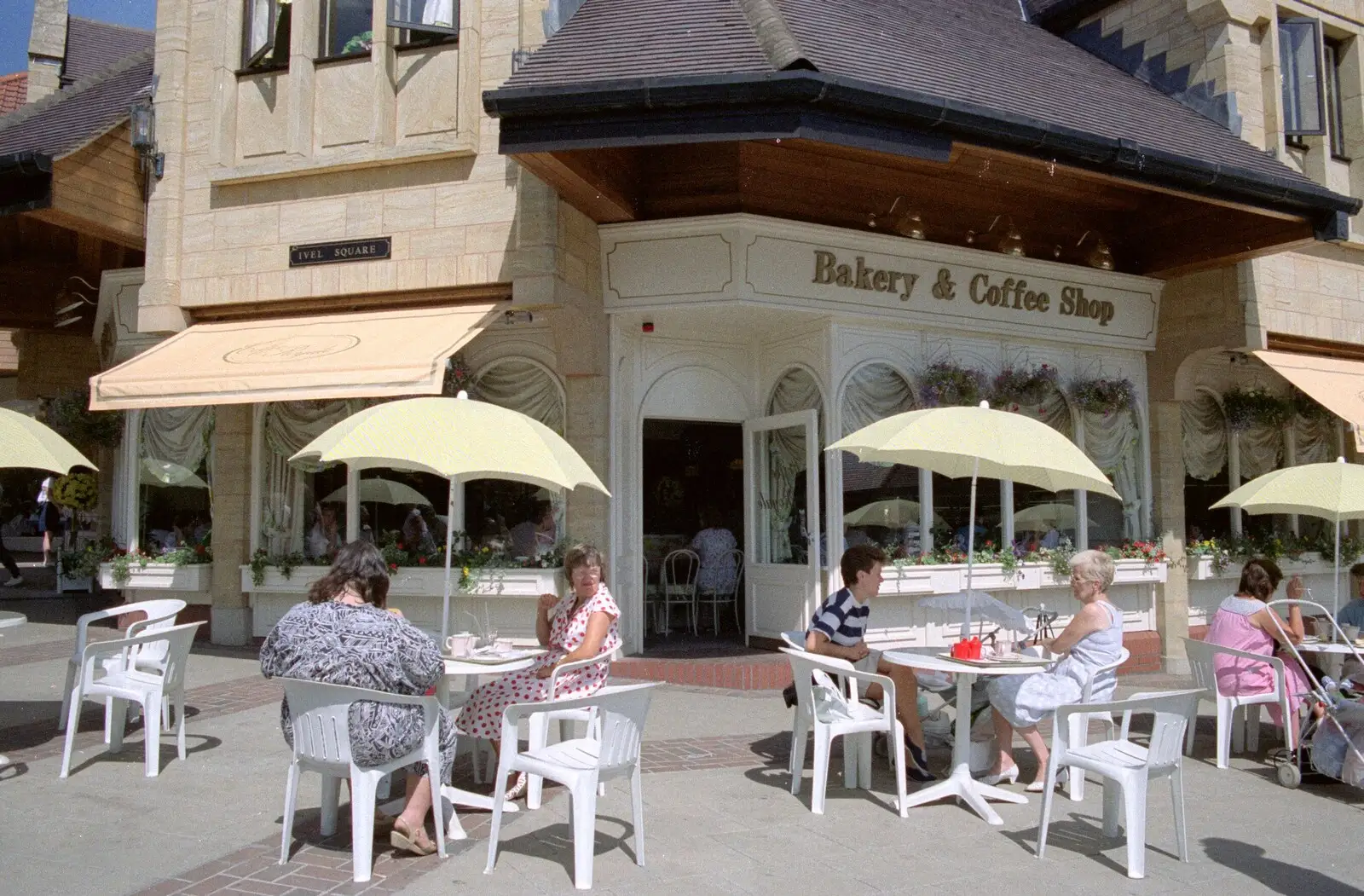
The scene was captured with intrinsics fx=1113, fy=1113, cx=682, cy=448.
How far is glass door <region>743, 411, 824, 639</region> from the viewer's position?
33.9 ft

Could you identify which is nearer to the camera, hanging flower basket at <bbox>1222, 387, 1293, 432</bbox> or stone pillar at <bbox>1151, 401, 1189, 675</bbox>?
stone pillar at <bbox>1151, 401, 1189, 675</bbox>

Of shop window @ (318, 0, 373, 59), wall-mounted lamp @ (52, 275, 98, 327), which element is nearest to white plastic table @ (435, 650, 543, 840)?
shop window @ (318, 0, 373, 59)

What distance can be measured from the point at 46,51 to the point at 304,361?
11884 mm

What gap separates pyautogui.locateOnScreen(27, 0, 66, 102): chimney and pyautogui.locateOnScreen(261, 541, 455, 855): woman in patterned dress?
16.1 meters

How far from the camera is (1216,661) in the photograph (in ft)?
24.0

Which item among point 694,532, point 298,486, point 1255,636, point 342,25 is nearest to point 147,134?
point 342,25

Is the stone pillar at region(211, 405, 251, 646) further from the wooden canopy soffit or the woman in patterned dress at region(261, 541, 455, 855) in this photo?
the woman in patterned dress at region(261, 541, 455, 855)

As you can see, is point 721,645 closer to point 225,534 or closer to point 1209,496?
point 225,534

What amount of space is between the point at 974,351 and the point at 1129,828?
6944 millimetres

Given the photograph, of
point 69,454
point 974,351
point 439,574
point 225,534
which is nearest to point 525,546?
point 439,574

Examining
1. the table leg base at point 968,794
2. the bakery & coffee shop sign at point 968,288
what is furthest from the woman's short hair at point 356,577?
the bakery & coffee shop sign at point 968,288

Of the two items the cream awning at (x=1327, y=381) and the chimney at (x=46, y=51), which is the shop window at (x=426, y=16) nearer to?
the cream awning at (x=1327, y=381)

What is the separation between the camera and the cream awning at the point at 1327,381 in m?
11.7

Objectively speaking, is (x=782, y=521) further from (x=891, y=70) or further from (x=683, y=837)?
(x=683, y=837)
